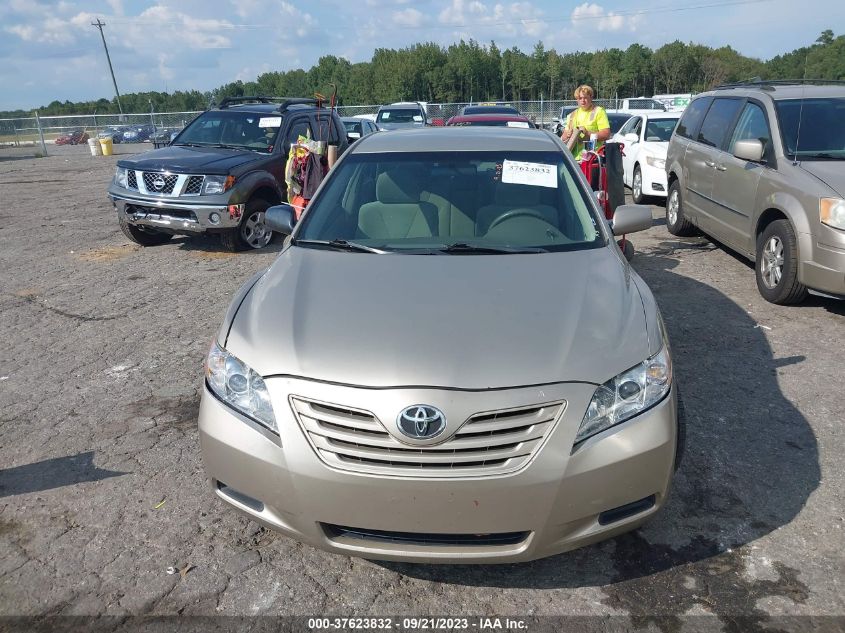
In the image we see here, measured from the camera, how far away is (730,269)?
7.49m

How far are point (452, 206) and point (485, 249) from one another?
537 mm

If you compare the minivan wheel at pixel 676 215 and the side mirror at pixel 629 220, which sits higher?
the side mirror at pixel 629 220

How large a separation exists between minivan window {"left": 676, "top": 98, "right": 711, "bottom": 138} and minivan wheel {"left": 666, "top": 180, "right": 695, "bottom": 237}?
679 mm

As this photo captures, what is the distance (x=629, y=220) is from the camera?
3.89 meters

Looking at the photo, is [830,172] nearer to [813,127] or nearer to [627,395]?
[813,127]

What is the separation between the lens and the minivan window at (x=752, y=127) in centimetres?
641

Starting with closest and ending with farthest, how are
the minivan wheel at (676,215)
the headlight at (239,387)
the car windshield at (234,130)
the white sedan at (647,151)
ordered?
the headlight at (239,387) < the minivan wheel at (676,215) < the car windshield at (234,130) < the white sedan at (647,151)

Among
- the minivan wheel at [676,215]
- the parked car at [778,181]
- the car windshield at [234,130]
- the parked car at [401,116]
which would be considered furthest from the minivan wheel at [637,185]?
the parked car at [401,116]

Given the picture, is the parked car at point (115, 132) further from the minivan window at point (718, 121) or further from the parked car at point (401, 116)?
the minivan window at point (718, 121)

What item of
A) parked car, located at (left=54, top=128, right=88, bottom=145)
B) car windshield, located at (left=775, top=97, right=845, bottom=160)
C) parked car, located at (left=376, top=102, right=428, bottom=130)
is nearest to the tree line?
parked car, located at (left=54, top=128, right=88, bottom=145)

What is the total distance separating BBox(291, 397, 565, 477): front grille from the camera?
2.26 metres

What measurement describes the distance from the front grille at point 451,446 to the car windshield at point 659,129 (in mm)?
10667

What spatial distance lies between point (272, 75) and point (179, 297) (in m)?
121

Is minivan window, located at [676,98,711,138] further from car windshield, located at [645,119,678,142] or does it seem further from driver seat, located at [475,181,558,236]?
driver seat, located at [475,181,558,236]
